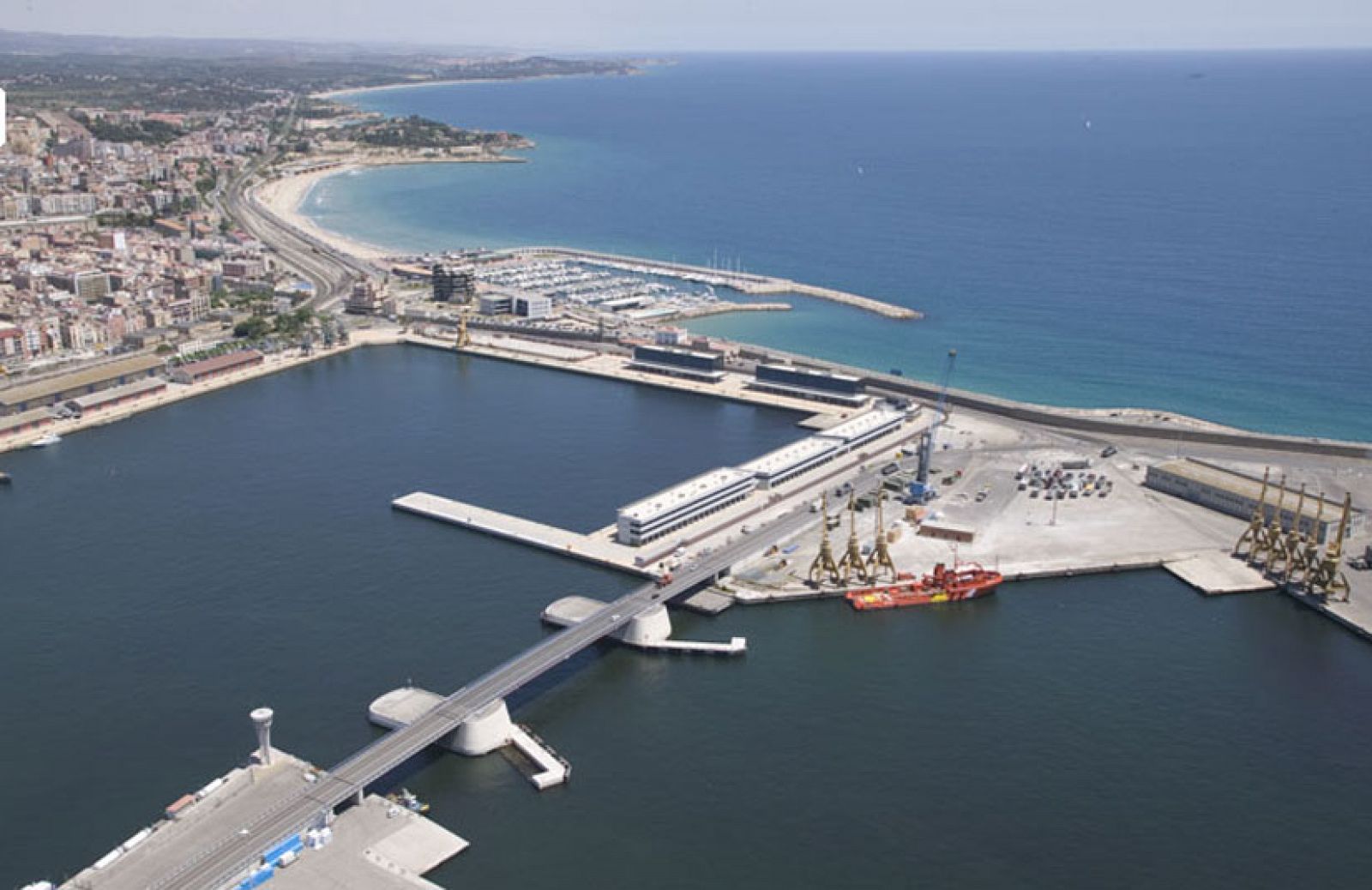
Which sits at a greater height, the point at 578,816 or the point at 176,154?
the point at 176,154

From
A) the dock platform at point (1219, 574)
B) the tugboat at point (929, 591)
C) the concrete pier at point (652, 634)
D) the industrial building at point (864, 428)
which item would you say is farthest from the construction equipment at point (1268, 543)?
the concrete pier at point (652, 634)

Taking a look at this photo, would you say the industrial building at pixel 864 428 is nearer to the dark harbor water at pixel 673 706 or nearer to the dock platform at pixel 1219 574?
the dark harbor water at pixel 673 706

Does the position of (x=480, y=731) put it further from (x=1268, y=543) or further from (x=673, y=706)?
(x=1268, y=543)

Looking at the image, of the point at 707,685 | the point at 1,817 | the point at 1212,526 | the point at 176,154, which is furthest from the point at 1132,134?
the point at 1,817

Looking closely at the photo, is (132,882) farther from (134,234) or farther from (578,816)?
(134,234)

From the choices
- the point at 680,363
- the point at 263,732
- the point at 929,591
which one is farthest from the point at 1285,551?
the point at 263,732
